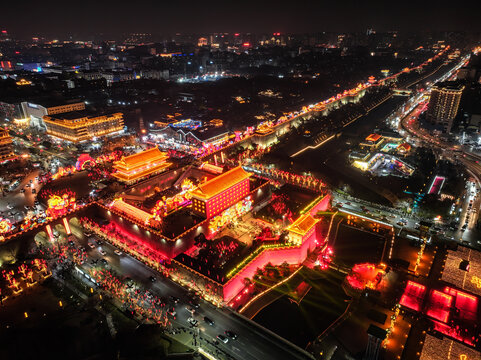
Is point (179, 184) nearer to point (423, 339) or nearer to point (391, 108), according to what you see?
point (423, 339)

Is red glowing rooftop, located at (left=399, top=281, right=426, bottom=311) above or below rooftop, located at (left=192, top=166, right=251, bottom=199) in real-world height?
below

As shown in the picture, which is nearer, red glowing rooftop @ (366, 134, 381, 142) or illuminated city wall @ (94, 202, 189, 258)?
illuminated city wall @ (94, 202, 189, 258)

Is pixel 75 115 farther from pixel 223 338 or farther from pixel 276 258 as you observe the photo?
pixel 223 338

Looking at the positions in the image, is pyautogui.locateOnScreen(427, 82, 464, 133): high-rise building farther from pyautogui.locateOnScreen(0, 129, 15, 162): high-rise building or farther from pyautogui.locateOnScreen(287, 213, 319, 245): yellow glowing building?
pyautogui.locateOnScreen(0, 129, 15, 162): high-rise building

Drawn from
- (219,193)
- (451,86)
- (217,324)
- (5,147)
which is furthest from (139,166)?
(451,86)

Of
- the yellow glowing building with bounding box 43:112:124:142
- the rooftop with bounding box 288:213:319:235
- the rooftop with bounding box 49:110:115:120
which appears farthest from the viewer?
the rooftop with bounding box 49:110:115:120

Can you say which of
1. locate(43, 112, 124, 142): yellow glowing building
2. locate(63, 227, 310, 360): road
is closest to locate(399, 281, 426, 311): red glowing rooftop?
locate(63, 227, 310, 360): road

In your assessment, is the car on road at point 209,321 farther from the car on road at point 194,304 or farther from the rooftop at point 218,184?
the rooftop at point 218,184

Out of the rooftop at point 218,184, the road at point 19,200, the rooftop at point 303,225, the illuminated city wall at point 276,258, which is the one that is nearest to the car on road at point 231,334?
the illuminated city wall at point 276,258
